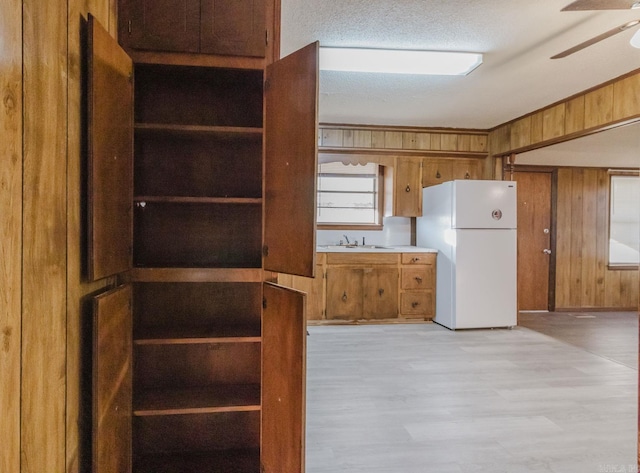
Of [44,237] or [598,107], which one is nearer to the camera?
[44,237]

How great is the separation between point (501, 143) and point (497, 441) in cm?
397

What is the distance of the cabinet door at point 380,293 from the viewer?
4.94 meters

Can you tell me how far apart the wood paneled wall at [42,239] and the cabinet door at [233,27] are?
1.58 ft

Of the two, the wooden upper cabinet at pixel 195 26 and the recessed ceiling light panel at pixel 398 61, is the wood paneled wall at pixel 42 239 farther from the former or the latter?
the recessed ceiling light panel at pixel 398 61

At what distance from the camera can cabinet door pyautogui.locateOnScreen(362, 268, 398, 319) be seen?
16.2ft

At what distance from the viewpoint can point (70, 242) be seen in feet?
4.00

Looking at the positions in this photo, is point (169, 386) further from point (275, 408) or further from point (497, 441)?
point (497, 441)

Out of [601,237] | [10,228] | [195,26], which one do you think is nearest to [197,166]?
[195,26]

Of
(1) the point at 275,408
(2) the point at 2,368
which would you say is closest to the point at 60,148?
(2) the point at 2,368

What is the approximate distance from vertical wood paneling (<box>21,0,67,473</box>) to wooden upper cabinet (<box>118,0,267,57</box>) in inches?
20.7

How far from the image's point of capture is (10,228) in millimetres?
915

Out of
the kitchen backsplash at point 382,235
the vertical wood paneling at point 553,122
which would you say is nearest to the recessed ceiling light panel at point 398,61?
the vertical wood paneling at point 553,122

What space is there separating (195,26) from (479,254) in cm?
406

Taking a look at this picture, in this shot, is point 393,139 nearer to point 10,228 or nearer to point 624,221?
point 624,221
